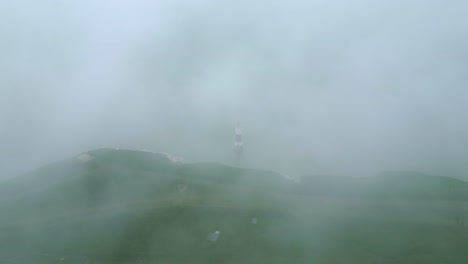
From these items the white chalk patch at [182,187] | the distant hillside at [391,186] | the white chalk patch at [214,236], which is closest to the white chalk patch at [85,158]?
the white chalk patch at [182,187]

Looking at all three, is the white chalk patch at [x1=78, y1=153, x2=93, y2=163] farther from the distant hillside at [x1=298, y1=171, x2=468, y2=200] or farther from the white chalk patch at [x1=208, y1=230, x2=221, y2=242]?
the distant hillside at [x1=298, y1=171, x2=468, y2=200]

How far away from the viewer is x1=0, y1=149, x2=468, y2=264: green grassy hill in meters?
23.1

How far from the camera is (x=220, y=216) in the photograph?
81.7 feet

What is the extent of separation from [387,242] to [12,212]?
780 inches

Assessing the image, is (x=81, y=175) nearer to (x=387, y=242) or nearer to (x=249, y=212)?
(x=249, y=212)

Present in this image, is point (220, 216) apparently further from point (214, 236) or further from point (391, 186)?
point (391, 186)

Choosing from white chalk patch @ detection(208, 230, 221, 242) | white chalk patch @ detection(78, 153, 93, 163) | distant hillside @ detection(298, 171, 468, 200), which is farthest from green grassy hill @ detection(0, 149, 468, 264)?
white chalk patch @ detection(78, 153, 93, 163)

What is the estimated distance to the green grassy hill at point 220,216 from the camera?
75.7 ft

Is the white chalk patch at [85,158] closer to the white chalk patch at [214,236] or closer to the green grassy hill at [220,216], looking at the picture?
the green grassy hill at [220,216]

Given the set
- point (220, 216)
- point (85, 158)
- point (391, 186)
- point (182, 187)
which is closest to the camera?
point (220, 216)

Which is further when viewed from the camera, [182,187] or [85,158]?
[85,158]

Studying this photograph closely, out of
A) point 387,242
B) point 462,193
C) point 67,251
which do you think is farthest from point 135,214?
point 462,193

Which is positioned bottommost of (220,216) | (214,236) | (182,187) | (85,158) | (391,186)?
(214,236)

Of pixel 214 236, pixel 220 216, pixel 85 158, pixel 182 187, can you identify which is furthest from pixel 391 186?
pixel 85 158
